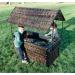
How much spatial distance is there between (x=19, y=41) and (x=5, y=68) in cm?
48

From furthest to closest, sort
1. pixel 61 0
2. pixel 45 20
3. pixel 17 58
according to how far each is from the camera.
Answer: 1. pixel 61 0
2. pixel 17 58
3. pixel 45 20

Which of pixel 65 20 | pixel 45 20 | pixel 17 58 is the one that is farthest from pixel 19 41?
pixel 65 20

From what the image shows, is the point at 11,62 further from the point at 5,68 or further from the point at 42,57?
the point at 42,57

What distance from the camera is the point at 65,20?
4.04 metres

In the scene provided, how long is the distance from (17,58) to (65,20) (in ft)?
3.37

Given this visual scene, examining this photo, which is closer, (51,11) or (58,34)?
(51,11)

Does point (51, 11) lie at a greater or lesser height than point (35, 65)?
greater

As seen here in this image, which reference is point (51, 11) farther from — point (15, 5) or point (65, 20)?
point (15, 5)

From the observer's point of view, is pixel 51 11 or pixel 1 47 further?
pixel 1 47

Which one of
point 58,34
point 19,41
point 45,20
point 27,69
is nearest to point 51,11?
point 45,20

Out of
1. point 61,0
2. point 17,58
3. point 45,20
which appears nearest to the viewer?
point 45,20

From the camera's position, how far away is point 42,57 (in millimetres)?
3727

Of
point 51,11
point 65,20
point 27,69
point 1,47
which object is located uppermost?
point 51,11

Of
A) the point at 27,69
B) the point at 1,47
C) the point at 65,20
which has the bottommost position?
the point at 27,69
